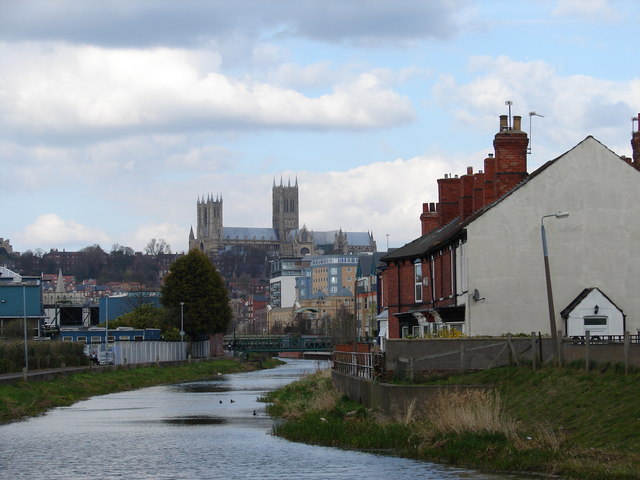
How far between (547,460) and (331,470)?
18.6ft

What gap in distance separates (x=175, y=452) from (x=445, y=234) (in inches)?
1047

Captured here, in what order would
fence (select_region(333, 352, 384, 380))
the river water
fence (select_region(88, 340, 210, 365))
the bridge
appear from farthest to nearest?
the bridge < fence (select_region(88, 340, 210, 365)) < fence (select_region(333, 352, 384, 380)) < the river water

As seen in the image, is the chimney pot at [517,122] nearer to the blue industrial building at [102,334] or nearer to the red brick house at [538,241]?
the red brick house at [538,241]

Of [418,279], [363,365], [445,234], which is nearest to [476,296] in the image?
[363,365]

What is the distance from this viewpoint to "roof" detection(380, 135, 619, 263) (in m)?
50.4

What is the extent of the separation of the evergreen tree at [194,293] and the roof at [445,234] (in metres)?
70.3

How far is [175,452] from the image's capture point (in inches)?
1464

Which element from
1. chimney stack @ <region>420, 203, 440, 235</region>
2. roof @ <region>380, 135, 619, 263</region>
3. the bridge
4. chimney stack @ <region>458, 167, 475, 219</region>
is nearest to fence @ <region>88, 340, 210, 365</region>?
the bridge

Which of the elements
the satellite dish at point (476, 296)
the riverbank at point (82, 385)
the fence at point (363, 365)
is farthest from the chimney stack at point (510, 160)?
the riverbank at point (82, 385)

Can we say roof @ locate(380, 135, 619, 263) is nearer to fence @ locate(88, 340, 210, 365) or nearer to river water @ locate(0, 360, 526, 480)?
river water @ locate(0, 360, 526, 480)

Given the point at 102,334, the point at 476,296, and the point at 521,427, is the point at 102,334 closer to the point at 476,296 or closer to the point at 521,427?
the point at 476,296

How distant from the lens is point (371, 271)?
585ft

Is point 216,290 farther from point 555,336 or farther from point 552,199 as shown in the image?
point 555,336

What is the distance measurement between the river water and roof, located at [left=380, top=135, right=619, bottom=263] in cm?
1154
